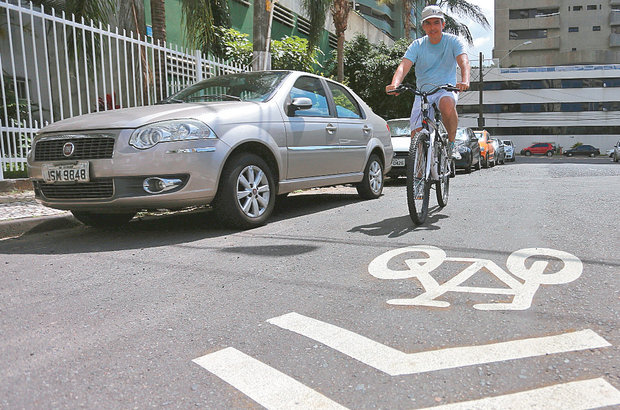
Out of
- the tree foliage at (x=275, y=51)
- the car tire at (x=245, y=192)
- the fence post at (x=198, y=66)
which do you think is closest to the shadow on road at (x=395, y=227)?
the car tire at (x=245, y=192)

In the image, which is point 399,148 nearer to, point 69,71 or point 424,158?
point 424,158

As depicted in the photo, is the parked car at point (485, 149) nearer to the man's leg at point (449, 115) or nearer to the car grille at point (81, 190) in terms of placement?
the man's leg at point (449, 115)

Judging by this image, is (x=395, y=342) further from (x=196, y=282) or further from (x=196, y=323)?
(x=196, y=282)

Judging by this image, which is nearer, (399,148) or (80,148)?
(80,148)

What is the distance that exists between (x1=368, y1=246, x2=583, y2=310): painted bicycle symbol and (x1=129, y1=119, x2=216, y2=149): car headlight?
191 centimetres

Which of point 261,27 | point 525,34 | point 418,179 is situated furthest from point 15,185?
point 525,34

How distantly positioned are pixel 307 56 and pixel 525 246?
10622 millimetres

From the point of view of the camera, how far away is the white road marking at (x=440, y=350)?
6.86 feet

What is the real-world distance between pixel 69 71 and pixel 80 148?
4057 millimetres

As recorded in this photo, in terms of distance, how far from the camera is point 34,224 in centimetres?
506

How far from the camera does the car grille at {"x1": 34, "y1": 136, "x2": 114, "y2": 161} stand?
4348 mm

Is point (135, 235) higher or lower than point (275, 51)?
lower

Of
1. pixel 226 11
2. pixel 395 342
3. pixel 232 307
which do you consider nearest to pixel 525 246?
pixel 395 342

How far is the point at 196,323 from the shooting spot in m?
2.56
